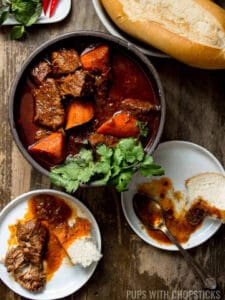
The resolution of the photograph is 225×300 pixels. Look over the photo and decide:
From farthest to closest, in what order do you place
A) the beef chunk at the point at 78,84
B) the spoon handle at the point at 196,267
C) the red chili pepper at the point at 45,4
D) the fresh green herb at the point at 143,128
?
the spoon handle at the point at 196,267
the red chili pepper at the point at 45,4
the fresh green herb at the point at 143,128
the beef chunk at the point at 78,84

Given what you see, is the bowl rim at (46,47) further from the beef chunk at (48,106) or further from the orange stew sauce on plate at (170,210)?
the orange stew sauce on plate at (170,210)

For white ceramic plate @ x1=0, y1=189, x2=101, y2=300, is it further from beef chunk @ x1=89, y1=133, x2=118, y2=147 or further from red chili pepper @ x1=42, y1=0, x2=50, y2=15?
red chili pepper @ x1=42, y1=0, x2=50, y2=15

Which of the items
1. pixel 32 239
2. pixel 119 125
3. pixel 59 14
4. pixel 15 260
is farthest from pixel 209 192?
pixel 59 14

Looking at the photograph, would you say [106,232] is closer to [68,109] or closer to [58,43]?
[68,109]

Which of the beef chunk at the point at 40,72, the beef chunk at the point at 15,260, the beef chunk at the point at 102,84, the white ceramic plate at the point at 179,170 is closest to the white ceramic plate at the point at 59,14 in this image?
the beef chunk at the point at 40,72

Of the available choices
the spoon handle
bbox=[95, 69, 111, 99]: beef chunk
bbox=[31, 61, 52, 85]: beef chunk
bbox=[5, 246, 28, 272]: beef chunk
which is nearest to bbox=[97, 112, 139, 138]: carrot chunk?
bbox=[95, 69, 111, 99]: beef chunk

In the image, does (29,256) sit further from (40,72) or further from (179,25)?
(179,25)
